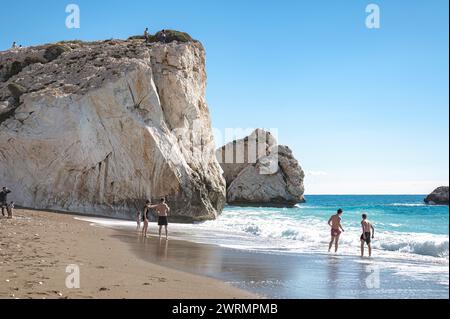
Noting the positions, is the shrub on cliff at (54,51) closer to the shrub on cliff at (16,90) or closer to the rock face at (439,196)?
the shrub on cliff at (16,90)

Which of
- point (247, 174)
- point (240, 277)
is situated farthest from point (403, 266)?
point (247, 174)

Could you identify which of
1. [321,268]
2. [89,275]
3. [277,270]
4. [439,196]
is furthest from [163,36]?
[439,196]

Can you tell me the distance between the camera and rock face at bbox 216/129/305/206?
2378 inches

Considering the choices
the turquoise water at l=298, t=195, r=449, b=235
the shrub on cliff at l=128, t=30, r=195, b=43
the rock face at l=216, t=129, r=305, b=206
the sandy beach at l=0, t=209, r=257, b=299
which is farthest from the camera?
the rock face at l=216, t=129, r=305, b=206

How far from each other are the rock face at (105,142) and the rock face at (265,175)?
3295cm

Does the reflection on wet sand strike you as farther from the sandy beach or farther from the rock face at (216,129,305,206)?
the rock face at (216,129,305,206)

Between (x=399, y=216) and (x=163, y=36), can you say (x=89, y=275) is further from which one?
(x=399, y=216)

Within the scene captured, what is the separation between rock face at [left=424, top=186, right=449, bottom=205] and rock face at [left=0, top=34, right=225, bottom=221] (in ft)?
194

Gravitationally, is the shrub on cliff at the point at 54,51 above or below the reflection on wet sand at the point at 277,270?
above

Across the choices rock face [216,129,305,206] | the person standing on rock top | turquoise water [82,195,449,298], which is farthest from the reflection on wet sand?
rock face [216,129,305,206]

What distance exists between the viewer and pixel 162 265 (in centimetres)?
909

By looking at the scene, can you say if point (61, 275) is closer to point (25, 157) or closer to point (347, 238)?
point (347, 238)

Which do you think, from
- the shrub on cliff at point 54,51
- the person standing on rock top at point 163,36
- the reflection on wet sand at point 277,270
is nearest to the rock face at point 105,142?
the person standing on rock top at point 163,36

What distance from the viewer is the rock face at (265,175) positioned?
198ft
